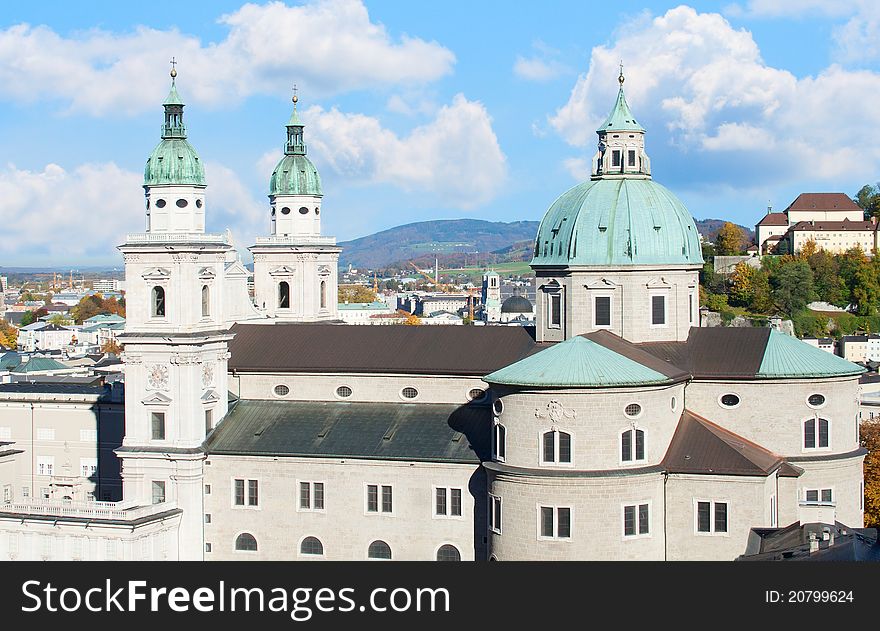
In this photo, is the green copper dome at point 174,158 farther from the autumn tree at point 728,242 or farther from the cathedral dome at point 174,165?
the autumn tree at point 728,242

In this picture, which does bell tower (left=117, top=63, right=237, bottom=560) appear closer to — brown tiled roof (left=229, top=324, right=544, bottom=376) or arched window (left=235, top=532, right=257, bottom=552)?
arched window (left=235, top=532, right=257, bottom=552)

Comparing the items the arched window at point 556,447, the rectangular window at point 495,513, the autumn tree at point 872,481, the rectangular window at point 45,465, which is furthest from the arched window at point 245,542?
the autumn tree at point 872,481

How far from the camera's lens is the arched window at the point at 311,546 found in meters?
70.1

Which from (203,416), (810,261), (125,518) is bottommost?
(125,518)

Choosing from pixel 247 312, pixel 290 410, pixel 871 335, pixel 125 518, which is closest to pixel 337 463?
pixel 290 410

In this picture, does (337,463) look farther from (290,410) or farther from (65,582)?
(65,582)

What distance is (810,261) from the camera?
587 feet

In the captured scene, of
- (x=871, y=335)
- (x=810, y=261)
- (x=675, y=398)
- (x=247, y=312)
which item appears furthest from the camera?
(x=810, y=261)

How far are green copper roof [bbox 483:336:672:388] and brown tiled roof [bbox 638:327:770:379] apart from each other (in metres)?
6.13

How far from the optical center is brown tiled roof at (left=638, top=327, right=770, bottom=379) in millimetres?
68188

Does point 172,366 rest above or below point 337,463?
above

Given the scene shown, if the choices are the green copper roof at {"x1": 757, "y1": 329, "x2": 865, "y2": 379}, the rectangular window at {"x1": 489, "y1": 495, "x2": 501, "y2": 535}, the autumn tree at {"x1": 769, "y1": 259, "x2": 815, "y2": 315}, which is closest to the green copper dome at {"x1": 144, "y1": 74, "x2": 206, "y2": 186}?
the rectangular window at {"x1": 489, "y1": 495, "x2": 501, "y2": 535}

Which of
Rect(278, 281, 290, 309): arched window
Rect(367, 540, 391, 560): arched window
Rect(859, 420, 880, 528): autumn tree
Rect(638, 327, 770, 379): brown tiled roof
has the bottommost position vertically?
Rect(367, 540, 391, 560): arched window

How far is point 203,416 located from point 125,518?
673 centimetres
